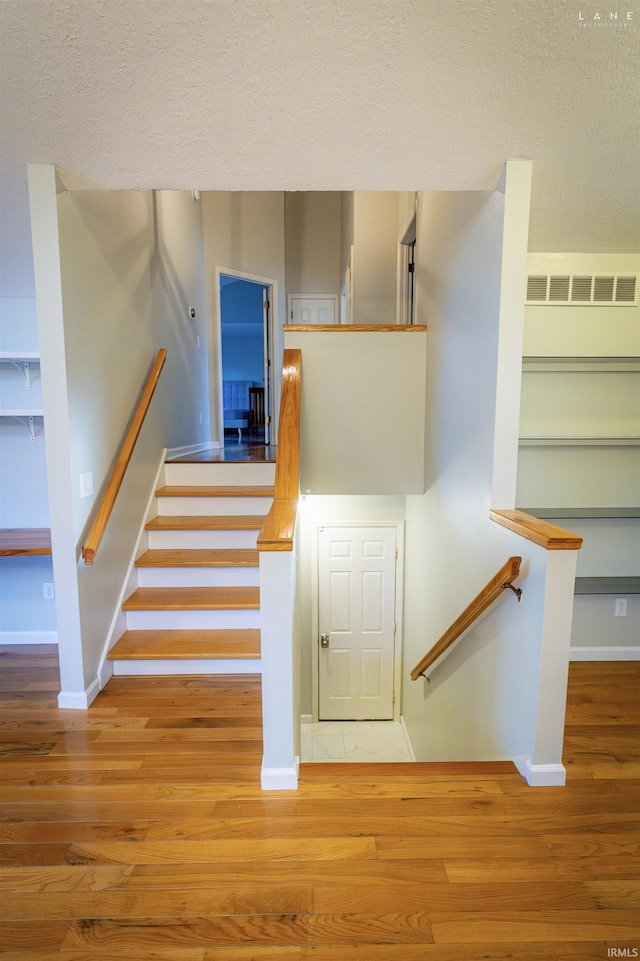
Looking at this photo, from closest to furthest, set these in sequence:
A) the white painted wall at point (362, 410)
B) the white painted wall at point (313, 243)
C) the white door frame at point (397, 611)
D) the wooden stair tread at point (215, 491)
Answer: the white painted wall at point (362, 410) → the wooden stair tread at point (215, 491) → the white door frame at point (397, 611) → the white painted wall at point (313, 243)

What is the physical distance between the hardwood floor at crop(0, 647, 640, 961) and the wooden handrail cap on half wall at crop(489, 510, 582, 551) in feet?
2.93

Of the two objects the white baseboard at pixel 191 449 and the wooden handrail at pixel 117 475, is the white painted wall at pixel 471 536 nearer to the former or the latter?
the wooden handrail at pixel 117 475

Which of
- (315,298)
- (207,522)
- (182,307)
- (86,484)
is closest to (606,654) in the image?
(207,522)

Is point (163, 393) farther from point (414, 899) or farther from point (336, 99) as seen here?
point (414, 899)

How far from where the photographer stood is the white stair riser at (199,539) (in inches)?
125

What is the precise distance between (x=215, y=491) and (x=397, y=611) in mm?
2100

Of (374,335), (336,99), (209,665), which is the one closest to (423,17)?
(336,99)

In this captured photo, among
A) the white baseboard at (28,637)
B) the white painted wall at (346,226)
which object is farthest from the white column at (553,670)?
the white painted wall at (346,226)

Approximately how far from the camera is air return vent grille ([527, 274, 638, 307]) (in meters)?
2.87

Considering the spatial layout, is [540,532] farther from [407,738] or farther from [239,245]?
[239,245]

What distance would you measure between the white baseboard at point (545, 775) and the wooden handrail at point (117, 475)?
199 centimetres

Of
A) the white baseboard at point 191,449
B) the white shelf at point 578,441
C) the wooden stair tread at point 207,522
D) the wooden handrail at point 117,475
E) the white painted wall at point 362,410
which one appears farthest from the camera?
the white baseboard at point 191,449

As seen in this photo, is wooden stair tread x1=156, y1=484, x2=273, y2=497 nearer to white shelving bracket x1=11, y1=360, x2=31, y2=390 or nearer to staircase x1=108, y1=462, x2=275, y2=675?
staircase x1=108, y1=462, x2=275, y2=675

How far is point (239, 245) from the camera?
583 cm
